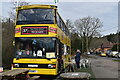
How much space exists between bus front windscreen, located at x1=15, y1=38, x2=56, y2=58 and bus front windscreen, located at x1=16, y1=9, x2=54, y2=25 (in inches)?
41.6

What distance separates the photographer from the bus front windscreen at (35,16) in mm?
11531

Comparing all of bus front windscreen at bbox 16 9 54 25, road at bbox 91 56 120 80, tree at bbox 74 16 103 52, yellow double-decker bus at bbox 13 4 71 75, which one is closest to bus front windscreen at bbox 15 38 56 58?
yellow double-decker bus at bbox 13 4 71 75

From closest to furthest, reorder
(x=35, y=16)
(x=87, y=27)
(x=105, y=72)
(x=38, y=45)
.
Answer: (x=38, y=45)
(x=35, y=16)
(x=105, y=72)
(x=87, y=27)

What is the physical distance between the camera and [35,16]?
38.6ft

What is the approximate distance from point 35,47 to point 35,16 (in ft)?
6.11

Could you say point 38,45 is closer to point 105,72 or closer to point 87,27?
point 105,72

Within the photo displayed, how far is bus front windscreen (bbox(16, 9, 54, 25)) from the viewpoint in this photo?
11531 mm

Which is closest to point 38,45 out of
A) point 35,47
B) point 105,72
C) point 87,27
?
point 35,47

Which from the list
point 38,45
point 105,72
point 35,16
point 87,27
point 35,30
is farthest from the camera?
point 87,27

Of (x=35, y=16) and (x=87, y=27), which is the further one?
(x=87, y=27)

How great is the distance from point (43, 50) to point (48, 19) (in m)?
1.80

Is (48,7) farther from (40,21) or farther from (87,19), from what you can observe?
(87,19)

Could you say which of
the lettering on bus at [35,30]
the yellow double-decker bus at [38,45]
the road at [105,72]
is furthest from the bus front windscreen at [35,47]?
the road at [105,72]

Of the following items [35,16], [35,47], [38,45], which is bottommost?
[35,47]
